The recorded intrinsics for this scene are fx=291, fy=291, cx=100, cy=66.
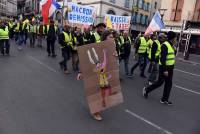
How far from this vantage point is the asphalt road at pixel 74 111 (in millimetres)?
5395

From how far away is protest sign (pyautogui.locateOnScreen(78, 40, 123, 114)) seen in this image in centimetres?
586

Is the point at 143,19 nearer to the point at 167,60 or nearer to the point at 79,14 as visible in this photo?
the point at 79,14

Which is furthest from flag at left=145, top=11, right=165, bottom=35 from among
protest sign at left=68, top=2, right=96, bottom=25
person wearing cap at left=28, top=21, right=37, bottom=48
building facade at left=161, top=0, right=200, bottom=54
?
building facade at left=161, top=0, right=200, bottom=54

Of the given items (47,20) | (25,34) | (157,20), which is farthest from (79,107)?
(25,34)

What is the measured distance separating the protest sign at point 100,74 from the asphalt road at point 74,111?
37 cm

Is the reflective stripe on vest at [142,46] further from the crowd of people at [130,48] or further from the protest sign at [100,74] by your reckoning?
the protest sign at [100,74]

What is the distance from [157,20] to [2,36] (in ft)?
24.8

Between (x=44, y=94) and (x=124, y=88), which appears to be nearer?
(x=44, y=94)

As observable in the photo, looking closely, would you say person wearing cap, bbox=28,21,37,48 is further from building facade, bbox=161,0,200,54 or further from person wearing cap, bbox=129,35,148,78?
building facade, bbox=161,0,200,54

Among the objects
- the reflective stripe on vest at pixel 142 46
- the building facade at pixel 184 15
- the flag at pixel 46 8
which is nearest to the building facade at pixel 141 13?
the building facade at pixel 184 15

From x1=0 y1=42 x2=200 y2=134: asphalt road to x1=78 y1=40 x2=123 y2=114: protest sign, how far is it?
368 mm

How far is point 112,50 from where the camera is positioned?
6141mm

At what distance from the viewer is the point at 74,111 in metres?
6.31

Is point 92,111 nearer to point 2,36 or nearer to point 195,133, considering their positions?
point 195,133
